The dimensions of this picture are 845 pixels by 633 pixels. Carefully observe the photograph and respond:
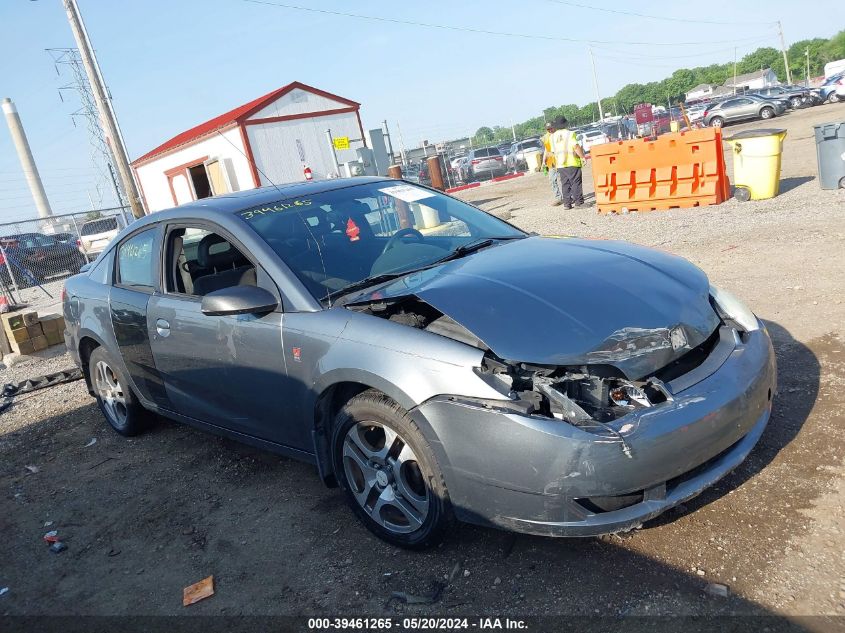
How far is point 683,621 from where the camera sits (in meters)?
2.34

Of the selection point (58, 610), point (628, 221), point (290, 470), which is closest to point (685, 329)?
point (290, 470)

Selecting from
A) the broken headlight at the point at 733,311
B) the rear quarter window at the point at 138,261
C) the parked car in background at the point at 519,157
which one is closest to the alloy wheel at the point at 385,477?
the broken headlight at the point at 733,311

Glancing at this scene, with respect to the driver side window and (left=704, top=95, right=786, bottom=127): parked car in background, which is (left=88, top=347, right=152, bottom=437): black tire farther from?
(left=704, top=95, right=786, bottom=127): parked car in background

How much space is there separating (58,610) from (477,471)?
2.21m

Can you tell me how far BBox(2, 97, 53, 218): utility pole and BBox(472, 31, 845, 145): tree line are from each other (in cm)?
5738

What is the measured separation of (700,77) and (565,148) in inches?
4704

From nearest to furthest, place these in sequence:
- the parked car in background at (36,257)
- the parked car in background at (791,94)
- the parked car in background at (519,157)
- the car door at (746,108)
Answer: the parked car in background at (36,257), the parked car in background at (519,157), the car door at (746,108), the parked car in background at (791,94)

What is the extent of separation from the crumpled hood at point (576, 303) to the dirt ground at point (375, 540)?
77cm

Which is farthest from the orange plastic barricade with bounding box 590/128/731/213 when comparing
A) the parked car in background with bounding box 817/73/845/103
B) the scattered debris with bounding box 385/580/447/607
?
the parked car in background with bounding box 817/73/845/103

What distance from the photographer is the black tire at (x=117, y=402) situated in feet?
16.3

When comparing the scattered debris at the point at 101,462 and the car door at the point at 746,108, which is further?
the car door at the point at 746,108

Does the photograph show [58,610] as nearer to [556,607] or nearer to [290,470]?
[290,470]

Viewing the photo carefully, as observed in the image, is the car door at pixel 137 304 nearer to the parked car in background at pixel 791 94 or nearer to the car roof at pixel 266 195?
the car roof at pixel 266 195

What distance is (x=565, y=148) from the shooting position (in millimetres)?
12477
